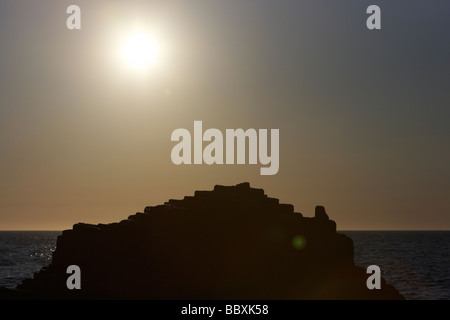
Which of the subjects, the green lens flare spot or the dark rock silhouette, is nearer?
the dark rock silhouette

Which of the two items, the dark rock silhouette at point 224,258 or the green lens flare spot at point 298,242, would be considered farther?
the green lens flare spot at point 298,242

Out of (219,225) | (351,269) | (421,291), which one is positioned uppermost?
(219,225)

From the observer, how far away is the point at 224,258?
124 feet

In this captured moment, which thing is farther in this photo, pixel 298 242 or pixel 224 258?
pixel 298 242

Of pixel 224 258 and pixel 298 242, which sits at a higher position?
pixel 298 242

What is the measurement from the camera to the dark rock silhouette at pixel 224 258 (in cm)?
3725

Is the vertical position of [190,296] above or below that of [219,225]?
below

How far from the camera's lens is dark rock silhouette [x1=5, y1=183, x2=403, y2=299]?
37.2 metres

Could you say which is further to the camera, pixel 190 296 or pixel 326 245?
pixel 326 245
